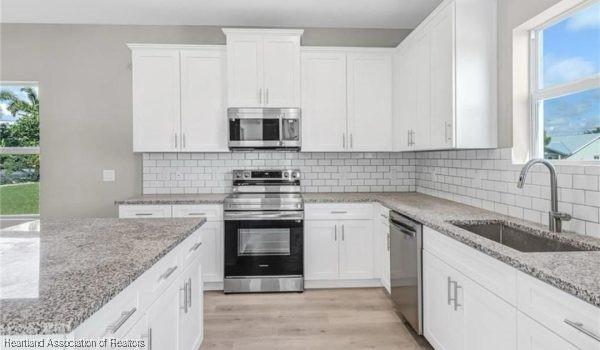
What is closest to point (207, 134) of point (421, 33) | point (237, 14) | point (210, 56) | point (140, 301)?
point (210, 56)

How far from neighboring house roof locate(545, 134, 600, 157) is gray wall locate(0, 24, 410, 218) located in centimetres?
326

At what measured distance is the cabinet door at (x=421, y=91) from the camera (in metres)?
3.06

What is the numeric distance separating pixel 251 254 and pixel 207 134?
4.17 feet

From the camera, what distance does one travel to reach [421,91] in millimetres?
3197

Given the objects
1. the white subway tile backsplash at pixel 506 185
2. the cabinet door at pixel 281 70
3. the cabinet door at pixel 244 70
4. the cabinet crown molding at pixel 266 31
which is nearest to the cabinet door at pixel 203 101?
the cabinet door at pixel 244 70

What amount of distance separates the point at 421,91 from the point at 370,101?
76cm

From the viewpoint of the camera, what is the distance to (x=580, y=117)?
2.13 metres

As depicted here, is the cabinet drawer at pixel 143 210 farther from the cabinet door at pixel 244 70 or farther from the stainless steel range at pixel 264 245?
the cabinet door at pixel 244 70

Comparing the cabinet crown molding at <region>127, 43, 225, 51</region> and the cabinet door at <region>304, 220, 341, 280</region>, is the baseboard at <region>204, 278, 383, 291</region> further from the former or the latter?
the cabinet crown molding at <region>127, 43, 225, 51</region>

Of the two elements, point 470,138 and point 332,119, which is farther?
point 332,119

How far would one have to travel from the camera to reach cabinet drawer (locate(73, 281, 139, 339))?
1.01 m

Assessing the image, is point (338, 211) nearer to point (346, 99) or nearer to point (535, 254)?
point (346, 99)

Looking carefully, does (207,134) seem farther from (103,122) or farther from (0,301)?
(0,301)

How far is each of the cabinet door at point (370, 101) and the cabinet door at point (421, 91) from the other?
1.69ft
